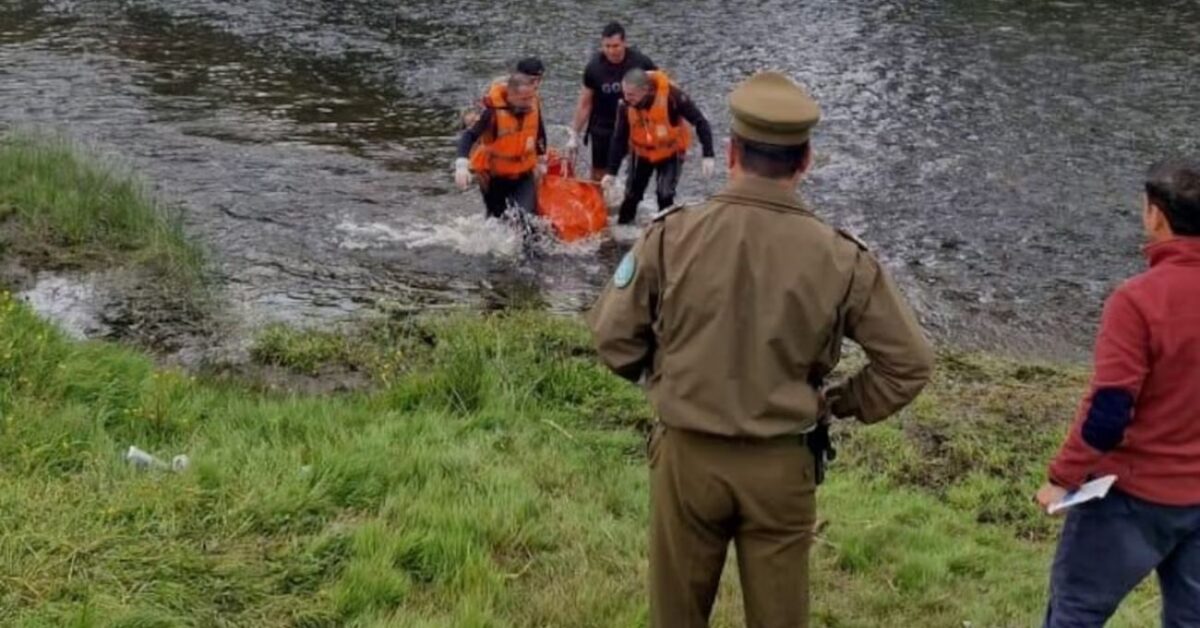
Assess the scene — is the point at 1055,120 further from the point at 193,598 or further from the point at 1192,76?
the point at 193,598

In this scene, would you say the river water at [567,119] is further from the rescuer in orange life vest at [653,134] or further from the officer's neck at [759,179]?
the officer's neck at [759,179]

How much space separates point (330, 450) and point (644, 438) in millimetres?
1647

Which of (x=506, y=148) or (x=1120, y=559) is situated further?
(x=506, y=148)

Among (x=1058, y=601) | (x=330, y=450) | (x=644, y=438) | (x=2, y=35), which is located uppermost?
(x=1058, y=601)

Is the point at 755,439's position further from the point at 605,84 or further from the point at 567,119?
the point at 567,119

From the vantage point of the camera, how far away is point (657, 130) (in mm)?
10195

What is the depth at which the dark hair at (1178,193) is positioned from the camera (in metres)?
3.27

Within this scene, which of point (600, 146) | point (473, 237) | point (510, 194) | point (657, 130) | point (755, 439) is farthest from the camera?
point (600, 146)

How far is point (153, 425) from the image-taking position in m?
5.71

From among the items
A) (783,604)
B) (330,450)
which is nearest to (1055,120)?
(330,450)

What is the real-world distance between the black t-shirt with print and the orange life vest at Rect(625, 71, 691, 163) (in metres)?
0.60

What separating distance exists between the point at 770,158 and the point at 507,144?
6.71 m

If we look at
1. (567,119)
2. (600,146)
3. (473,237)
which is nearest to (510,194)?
(473,237)

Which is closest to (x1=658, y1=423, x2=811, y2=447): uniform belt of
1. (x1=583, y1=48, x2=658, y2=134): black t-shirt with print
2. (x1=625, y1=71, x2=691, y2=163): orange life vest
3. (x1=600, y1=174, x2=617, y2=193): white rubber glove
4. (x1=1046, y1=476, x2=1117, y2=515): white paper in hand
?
(x1=1046, y1=476, x2=1117, y2=515): white paper in hand
